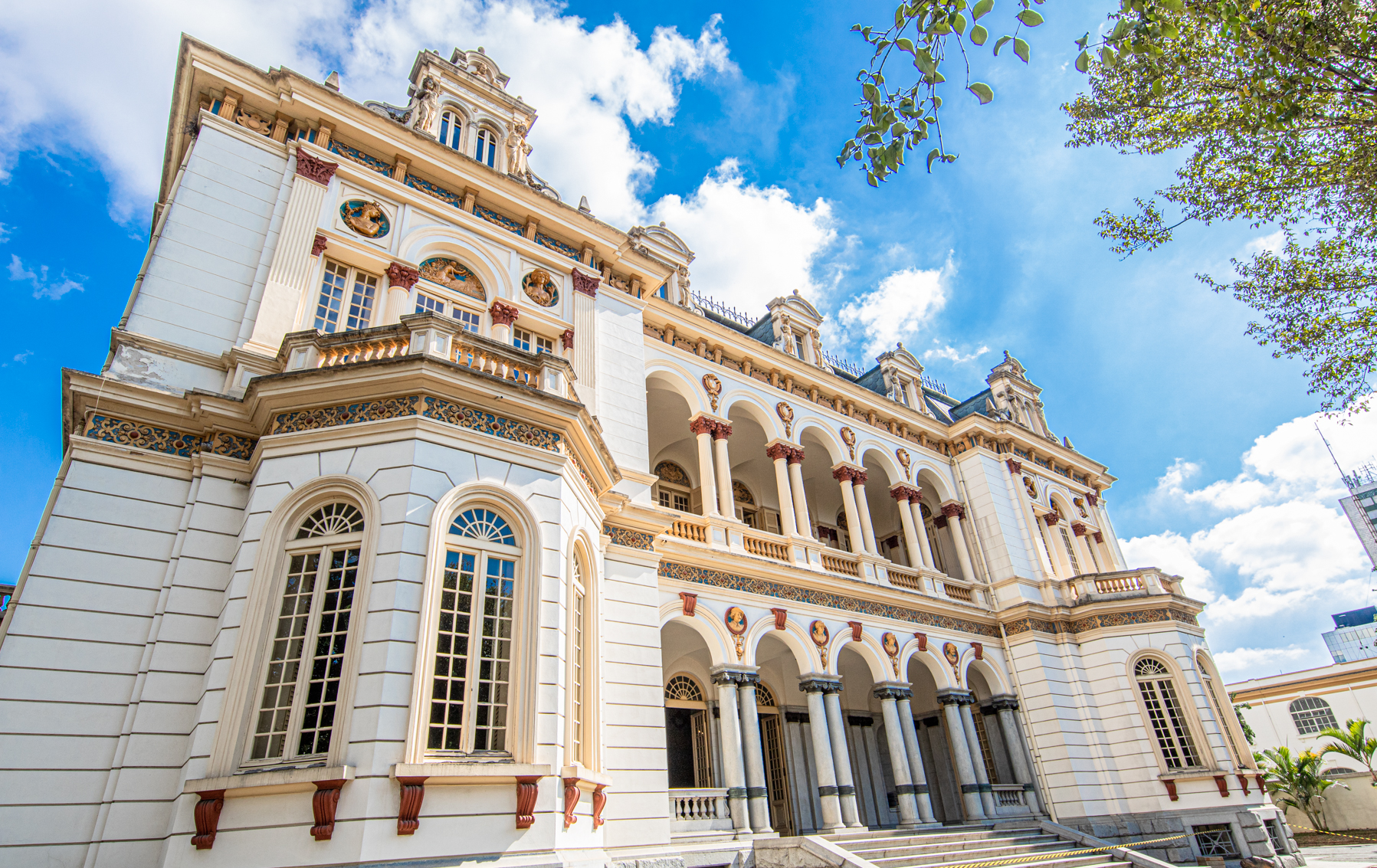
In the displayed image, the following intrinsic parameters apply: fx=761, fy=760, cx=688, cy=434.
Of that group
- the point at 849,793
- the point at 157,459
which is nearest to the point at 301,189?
the point at 157,459

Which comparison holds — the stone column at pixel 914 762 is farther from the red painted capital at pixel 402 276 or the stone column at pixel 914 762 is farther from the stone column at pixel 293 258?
the stone column at pixel 293 258

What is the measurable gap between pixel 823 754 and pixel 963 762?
4704 mm

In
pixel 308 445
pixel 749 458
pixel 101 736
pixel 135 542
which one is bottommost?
pixel 101 736

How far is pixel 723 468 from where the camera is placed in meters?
17.6

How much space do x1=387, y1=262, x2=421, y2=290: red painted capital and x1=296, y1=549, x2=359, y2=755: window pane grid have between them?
566 cm

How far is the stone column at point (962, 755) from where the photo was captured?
57.1 ft

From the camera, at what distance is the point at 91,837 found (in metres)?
7.89

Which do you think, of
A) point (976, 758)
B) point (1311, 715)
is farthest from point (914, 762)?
point (1311, 715)

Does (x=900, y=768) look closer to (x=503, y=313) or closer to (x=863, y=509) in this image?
(x=863, y=509)

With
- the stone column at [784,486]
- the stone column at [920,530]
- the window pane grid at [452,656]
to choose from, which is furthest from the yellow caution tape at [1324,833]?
the window pane grid at [452,656]

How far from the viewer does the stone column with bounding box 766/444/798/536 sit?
18000mm

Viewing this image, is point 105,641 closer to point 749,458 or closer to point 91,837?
point 91,837

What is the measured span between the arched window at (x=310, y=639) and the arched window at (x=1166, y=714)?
19814mm

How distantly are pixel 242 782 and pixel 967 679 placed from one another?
59.0 feet
